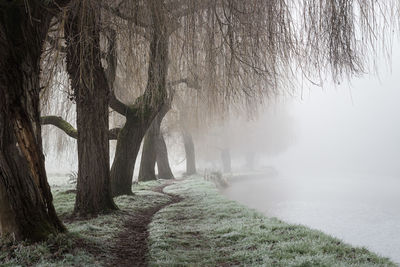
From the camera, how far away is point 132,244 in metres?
5.83

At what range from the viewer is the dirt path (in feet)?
16.0

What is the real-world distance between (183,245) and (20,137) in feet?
8.72

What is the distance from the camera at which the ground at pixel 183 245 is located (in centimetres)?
450

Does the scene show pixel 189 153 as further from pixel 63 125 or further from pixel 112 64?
pixel 112 64

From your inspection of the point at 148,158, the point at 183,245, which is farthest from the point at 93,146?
the point at 148,158

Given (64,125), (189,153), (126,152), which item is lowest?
(126,152)

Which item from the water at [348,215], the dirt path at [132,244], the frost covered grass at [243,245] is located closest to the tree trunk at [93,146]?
the dirt path at [132,244]

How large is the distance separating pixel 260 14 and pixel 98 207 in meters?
5.12

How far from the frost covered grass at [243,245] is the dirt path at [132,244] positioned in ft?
0.50

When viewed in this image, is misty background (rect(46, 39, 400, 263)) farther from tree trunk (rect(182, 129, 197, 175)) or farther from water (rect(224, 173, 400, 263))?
tree trunk (rect(182, 129, 197, 175))

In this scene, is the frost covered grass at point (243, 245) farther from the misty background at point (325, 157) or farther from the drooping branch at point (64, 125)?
the drooping branch at point (64, 125)

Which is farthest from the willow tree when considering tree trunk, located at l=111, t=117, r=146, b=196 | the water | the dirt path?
tree trunk, located at l=111, t=117, r=146, b=196

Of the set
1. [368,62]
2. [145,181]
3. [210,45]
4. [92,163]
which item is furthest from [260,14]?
[145,181]

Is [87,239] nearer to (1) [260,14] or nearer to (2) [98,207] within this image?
(2) [98,207]
